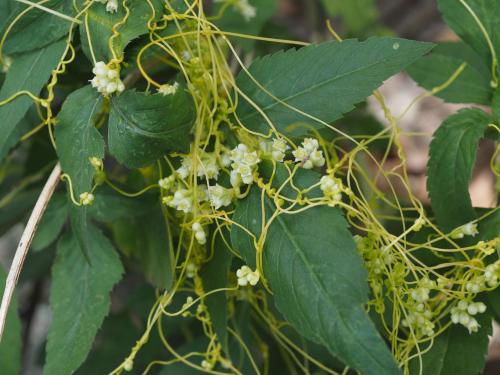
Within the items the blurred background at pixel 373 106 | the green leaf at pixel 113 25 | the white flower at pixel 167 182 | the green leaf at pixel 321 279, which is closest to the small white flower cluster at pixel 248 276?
the green leaf at pixel 321 279

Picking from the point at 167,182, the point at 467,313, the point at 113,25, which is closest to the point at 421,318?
the point at 467,313

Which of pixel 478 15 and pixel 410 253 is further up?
pixel 478 15

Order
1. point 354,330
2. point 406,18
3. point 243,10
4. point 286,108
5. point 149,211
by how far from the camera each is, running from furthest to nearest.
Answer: point 406,18
point 243,10
point 149,211
point 286,108
point 354,330

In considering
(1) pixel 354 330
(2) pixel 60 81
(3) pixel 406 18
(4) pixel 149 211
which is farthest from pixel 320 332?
(3) pixel 406 18

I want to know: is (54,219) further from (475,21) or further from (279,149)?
(475,21)

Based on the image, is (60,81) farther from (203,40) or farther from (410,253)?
(410,253)
